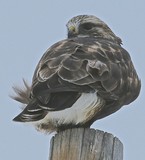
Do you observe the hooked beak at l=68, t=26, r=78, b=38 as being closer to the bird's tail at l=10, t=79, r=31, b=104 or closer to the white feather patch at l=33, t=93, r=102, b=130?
the bird's tail at l=10, t=79, r=31, b=104

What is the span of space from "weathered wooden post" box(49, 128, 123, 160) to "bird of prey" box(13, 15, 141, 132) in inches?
20.5

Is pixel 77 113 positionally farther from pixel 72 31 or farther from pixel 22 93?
pixel 72 31

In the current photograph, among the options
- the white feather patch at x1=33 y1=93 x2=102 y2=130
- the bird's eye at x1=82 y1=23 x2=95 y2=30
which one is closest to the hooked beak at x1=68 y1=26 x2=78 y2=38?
the bird's eye at x1=82 y1=23 x2=95 y2=30

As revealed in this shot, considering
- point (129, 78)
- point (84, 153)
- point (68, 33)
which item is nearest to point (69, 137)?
point (84, 153)

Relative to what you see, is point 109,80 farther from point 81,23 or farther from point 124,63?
point 81,23

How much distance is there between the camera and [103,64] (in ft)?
20.3

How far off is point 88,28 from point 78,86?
2.74 metres

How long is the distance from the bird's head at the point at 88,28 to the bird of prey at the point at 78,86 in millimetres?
1201

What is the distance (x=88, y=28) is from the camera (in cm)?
836

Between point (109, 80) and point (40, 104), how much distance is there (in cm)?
86

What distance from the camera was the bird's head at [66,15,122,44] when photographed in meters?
8.24

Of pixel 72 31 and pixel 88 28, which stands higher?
pixel 88 28

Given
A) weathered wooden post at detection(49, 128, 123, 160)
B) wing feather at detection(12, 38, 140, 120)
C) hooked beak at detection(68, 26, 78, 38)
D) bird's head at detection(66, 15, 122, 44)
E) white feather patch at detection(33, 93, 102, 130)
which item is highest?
bird's head at detection(66, 15, 122, 44)

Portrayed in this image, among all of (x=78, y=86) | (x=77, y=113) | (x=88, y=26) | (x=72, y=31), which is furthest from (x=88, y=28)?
(x=78, y=86)
